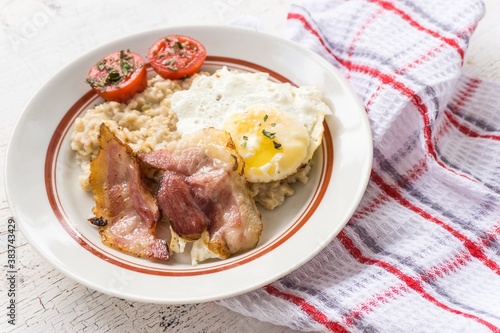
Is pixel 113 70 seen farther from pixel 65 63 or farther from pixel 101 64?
pixel 65 63

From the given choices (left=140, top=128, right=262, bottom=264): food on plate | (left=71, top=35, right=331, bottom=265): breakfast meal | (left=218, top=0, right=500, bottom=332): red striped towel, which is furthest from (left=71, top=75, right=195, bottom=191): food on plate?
(left=218, top=0, right=500, bottom=332): red striped towel

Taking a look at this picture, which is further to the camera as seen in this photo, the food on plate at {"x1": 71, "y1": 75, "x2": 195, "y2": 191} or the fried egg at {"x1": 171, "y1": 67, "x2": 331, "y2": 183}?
the food on plate at {"x1": 71, "y1": 75, "x2": 195, "y2": 191}

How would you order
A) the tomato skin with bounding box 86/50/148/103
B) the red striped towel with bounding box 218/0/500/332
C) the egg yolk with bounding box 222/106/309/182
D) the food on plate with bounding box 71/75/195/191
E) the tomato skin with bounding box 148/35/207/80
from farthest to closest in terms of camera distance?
the tomato skin with bounding box 148/35/207/80, the tomato skin with bounding box 86/50/148/103, the food on plate with bounding box 71/75/195/191, the egg yolk with bounding box 222/106/309/182, the red striped towel with bounding box 218/0/500/332

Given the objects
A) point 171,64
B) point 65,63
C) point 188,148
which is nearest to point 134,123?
point 171,64

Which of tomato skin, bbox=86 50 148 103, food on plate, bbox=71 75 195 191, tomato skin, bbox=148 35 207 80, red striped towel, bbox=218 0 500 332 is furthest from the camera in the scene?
tomato skin, bbox=148 35 207 80

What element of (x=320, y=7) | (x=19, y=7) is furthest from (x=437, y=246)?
(x=19, y=7)

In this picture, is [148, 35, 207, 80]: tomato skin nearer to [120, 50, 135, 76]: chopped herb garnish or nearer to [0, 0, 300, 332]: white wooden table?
[120, 50, 135, 76]: chopped herb garnish

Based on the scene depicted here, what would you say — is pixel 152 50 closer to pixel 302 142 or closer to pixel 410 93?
pixel 302 142

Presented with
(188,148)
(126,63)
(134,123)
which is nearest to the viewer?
(188,148)
